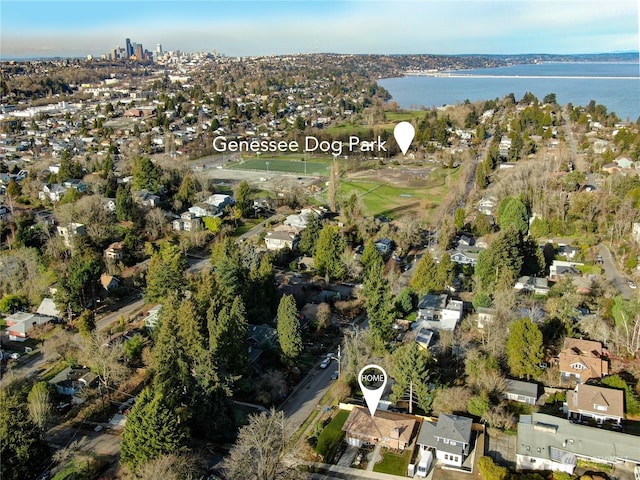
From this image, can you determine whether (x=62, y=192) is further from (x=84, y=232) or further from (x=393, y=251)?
(x=393, y=251)

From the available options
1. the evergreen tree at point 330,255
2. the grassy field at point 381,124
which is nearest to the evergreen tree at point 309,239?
the evergreen tree at point 330,255

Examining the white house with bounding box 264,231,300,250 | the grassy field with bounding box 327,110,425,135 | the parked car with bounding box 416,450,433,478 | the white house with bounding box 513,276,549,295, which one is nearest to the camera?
the parked car with bounding box 416,450,433,478

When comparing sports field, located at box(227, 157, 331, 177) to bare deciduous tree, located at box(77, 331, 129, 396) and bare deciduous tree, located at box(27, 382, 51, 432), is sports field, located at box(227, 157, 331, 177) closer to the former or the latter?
bare deciduous tree, located at box(77, 331, 129, 396)

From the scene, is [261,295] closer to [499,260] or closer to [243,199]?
[499,260]

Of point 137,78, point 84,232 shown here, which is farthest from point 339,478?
point 137,78

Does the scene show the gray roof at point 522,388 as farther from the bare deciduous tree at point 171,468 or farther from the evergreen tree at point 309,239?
the evergreen tree at point 309,239

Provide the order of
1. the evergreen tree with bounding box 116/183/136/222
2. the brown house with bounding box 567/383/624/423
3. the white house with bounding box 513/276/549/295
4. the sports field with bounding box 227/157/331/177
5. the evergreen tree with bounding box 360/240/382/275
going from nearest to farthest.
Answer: the brown house with bounding box 567/383/624/423 < the white house with bounding box 513/276/549/295 < the evergreen tree with bounding box 360/240/382/275 < the evergreen tree with bounding box 116/183/136/222 < the sports field with bounding box 227/157/331/177

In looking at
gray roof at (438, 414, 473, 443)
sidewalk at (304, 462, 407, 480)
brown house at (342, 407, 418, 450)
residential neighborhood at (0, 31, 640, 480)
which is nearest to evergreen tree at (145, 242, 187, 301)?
residential neighborhood at (0, 31, 640, 480)
